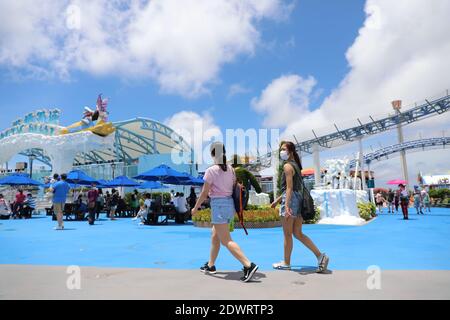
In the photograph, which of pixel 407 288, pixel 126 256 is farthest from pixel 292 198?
pixel 126 256

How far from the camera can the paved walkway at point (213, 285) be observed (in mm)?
3016

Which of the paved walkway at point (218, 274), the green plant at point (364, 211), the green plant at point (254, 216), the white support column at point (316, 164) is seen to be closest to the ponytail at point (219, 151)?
the paved walkway at point (218, 274)

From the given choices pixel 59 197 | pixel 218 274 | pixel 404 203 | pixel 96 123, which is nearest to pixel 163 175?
pixel 59 197

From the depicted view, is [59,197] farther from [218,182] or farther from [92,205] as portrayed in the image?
[218,182]

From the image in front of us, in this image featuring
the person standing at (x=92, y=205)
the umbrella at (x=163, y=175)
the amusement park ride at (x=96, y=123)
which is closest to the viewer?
the person standing at (x=92, y=205)

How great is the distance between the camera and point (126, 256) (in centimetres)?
534

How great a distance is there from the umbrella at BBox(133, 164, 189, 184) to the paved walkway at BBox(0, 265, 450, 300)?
8.95 metres

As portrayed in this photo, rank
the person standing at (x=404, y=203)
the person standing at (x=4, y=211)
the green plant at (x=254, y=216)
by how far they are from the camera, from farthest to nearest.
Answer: the person standing at (x=4, y=211), the person standing at (x=404, y=203), the green plant at (x=254, y=216)

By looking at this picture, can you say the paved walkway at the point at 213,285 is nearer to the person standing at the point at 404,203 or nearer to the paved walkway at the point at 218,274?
the paved walkway at the point at 218,274

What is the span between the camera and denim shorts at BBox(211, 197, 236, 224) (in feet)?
12.4

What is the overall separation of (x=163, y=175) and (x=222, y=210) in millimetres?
9475

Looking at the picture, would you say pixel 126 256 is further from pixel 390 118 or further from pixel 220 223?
pixel 390 118

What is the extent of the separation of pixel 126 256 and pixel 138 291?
232cm

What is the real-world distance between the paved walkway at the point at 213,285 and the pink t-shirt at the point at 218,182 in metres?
0.93
